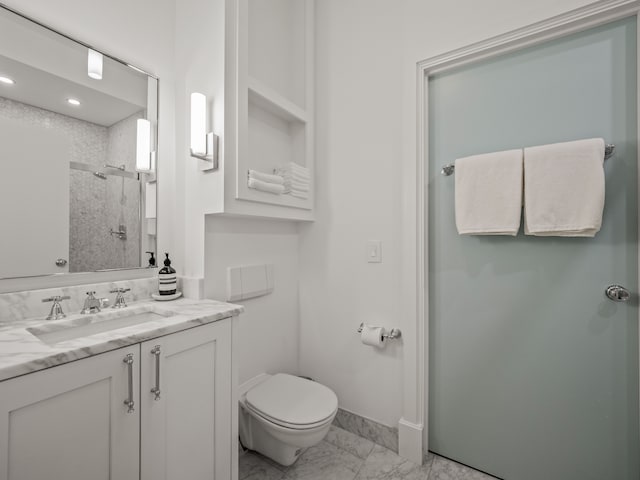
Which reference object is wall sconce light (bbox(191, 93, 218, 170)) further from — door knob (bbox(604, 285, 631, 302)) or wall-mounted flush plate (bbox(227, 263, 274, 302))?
door knob (bbox(604, 285, 631, 302))

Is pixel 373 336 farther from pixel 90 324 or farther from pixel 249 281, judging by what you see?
pixel 90 324

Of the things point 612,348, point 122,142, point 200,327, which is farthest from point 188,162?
point 612,348

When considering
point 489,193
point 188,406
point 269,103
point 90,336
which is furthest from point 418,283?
point 90,336

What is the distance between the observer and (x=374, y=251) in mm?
1760

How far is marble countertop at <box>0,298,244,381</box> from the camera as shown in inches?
30.0

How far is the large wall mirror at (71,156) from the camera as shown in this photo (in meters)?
1.13

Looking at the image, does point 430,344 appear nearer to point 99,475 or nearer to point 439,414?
point 439,414

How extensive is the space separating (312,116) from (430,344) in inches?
61.4

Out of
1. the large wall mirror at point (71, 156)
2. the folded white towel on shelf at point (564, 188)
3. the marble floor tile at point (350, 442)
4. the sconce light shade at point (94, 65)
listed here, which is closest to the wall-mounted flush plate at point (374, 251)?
the folded white towel on shelf at point (564, 188)

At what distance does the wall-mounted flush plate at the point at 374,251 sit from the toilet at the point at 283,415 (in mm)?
756

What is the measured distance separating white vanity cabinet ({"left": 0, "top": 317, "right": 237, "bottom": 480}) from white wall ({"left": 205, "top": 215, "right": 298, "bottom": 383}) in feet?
1.37

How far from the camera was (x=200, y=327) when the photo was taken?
1.16 m

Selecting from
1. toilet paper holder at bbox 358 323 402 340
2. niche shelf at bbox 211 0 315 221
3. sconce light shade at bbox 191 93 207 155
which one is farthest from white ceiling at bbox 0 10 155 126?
toilet paper holder at bbox 358 323 402 340

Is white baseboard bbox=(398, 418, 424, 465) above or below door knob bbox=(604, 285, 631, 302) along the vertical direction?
below
